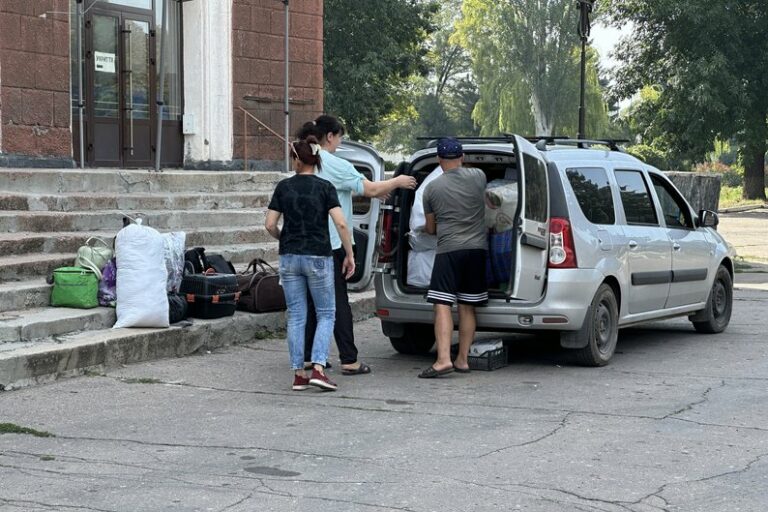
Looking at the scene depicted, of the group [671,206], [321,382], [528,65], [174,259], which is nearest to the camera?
[321,382]

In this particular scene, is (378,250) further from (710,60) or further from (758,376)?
(710,60)

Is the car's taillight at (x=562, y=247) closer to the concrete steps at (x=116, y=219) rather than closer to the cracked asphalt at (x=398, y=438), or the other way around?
the cracked asphalt at (x=398, y=438)

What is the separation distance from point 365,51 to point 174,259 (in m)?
31.6

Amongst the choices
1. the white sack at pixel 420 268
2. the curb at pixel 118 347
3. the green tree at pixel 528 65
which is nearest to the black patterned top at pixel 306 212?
the white sack at pixel 420 268

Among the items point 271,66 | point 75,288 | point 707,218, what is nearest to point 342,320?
point 75,288

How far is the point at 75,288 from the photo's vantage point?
32.5 feet

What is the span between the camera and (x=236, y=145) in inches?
712

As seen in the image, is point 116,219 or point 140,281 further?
point 116,219

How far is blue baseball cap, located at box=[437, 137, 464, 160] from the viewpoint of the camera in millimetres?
9008

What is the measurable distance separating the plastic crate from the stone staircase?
2421 mm

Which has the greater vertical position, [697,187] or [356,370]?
[697,187]

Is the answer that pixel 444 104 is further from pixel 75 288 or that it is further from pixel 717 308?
pixel 75 288

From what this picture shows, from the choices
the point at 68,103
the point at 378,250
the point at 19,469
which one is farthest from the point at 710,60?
the point at 19,469

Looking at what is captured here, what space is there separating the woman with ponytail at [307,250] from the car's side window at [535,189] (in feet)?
4.84
